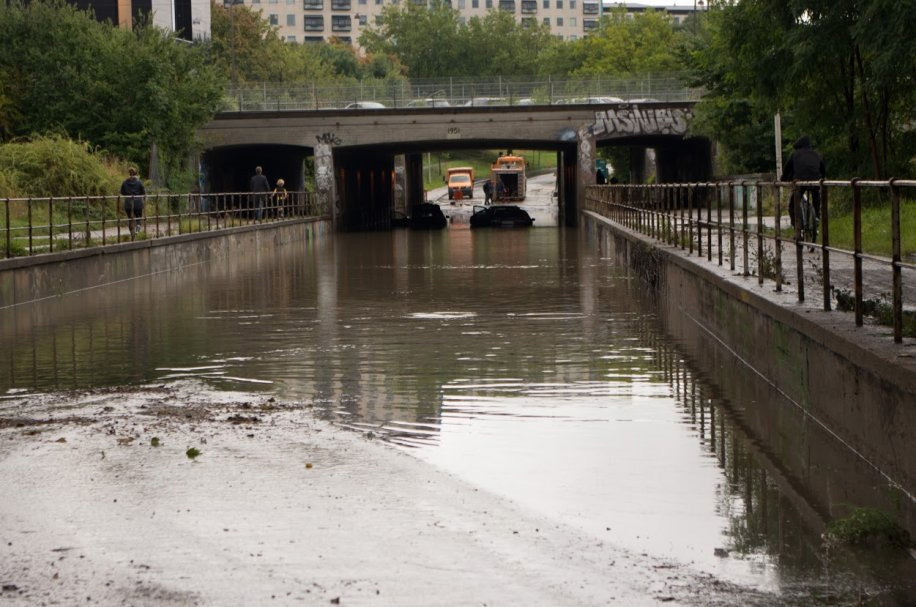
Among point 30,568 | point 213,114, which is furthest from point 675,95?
point 30,568

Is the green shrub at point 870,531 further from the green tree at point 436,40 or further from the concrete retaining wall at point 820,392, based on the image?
the green tree at point 436,40

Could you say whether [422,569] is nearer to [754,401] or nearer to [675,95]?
[754,401]

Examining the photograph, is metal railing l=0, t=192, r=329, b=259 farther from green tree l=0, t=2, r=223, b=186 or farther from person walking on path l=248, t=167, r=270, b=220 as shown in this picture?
green tree l=0, t=2, r=223, b=186

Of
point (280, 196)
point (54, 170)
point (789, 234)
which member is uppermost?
point (54, 170)

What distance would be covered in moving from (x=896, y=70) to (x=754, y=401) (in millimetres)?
15735

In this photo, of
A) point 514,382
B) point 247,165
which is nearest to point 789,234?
point 514,382

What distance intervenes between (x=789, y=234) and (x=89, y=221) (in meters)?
14.7

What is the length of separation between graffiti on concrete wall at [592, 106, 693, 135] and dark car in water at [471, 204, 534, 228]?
5705 mm

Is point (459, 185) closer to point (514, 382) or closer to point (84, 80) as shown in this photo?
point (84, 80)

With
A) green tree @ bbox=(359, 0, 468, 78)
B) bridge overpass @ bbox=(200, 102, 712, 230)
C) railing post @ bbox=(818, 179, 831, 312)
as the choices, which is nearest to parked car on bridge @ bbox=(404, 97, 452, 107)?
bridge overpass @ bbox=(200, 102, 712, 230)

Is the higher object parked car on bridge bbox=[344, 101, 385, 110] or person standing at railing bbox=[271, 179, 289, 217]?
parked car on bridge bbox=[344, 101, 385, 110]

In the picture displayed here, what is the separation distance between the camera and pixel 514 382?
13375mm

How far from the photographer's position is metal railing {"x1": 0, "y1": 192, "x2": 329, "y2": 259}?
26.3 metres

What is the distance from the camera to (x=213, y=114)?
68.8 metres
